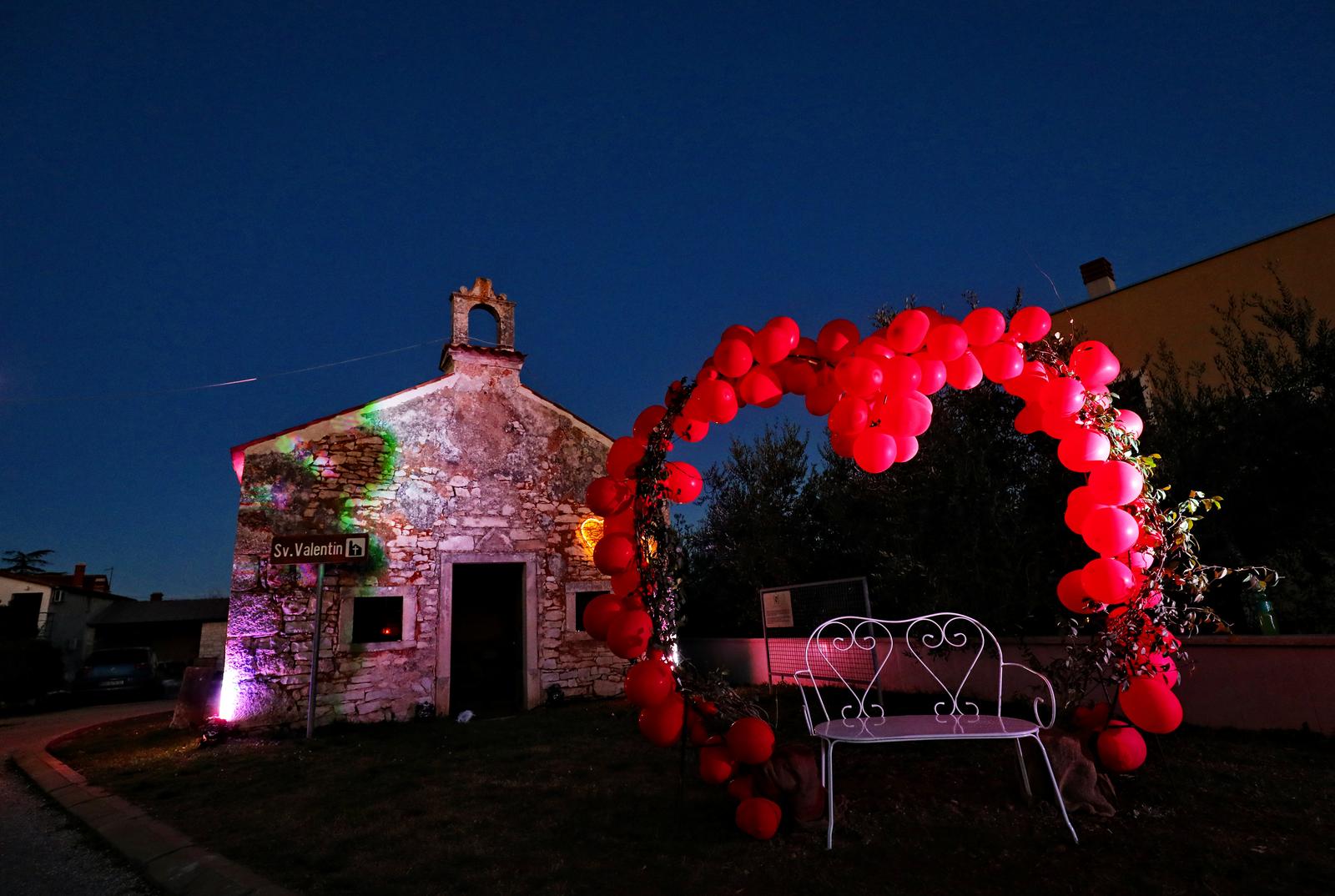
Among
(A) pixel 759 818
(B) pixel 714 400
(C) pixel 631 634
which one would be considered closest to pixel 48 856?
(C) pixel 631 634

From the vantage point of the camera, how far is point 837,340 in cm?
389

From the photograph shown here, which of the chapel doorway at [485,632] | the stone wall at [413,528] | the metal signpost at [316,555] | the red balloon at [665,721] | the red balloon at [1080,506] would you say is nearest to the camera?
the red balloon at [665,721]

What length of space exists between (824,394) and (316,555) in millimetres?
6420

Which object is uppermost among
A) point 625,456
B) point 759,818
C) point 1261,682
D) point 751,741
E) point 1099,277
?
point 1099,277

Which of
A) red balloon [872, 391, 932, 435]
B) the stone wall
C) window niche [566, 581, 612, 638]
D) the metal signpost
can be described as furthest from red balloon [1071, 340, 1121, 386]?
the metal signpost

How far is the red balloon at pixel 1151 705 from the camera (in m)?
3.40

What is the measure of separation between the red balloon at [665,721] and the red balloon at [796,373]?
81.4 inches

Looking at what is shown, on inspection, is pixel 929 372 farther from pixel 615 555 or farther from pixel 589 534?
pixel 589 534

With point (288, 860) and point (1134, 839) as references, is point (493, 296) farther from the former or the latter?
point (1134, 839)

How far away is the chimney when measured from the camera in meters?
11.2

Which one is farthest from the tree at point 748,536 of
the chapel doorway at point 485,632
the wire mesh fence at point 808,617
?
the chapel doorway at point 485,632

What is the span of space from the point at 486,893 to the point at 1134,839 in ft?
9.78

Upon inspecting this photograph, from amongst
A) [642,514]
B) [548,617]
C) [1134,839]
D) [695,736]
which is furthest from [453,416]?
[1134,839]

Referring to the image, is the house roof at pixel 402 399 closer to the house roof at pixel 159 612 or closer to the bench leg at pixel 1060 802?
the bench leg at pixel 1060 802
